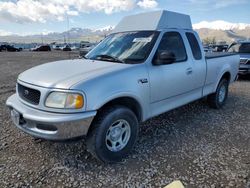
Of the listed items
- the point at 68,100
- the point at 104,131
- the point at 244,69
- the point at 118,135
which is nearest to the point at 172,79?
the point at 118,135

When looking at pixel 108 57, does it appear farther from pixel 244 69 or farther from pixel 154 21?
pixel 244 69

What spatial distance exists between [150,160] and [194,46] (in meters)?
2.59

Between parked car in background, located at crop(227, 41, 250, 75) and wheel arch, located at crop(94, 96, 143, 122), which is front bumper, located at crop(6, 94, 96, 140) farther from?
parked car in background, located at crop(227, 41, 250, 75)

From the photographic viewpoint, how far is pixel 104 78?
2.98 metres

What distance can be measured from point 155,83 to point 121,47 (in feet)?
2.98

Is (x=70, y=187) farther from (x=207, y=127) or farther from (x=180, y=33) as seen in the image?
(x=180, y=33)

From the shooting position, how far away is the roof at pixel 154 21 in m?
4.22

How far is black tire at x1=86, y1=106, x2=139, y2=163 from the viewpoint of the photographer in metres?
2.99

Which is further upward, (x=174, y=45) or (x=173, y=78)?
(x=174, y=45)

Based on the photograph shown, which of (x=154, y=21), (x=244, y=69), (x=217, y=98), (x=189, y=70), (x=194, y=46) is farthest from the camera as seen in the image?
(x=244, y=69)

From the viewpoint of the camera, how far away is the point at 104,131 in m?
3.03

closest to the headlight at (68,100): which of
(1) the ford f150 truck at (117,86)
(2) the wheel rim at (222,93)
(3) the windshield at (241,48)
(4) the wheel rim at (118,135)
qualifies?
(1) the ford f150 truck at (117,86)

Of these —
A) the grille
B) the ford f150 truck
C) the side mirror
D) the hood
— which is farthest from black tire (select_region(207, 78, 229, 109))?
the grille

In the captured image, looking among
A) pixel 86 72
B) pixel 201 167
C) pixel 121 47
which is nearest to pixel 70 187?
pixel 86 72
